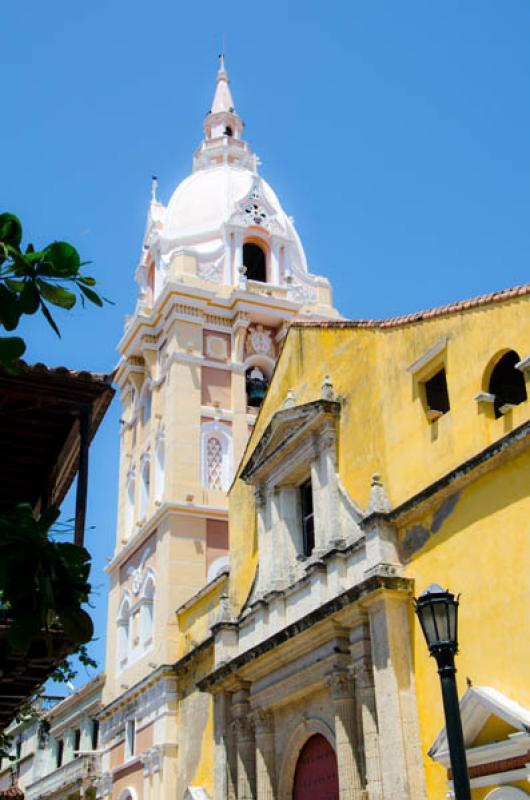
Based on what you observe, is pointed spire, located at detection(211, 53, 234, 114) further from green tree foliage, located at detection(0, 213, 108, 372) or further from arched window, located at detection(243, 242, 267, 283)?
green tree foliage, located at detection(0, 213, 108, 372)

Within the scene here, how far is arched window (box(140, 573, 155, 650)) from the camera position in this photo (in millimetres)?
25112

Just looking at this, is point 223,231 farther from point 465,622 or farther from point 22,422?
point 22,422

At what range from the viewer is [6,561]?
4363 mm

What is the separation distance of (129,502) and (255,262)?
8647mm

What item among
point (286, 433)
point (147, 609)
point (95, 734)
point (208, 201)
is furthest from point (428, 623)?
point (95, 734)

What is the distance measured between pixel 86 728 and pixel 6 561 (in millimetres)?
30551

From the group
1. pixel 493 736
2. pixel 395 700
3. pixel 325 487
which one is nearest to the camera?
pixel 493 736

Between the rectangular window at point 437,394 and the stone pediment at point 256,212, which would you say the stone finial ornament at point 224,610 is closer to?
the rectangular window at point 437,394

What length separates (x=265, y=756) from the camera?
16.7 m

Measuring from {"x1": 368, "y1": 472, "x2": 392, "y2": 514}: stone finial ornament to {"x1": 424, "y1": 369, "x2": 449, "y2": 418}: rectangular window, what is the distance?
1.35 m

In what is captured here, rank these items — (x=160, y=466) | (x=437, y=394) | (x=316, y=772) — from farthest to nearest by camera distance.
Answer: (x=160, y=466) < (x=316, y=772) < (x=437, y=394)

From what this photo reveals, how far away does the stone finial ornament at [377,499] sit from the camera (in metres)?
14.4

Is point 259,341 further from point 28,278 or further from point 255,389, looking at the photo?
point 28,278

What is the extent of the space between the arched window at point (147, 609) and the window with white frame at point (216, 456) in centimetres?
296
